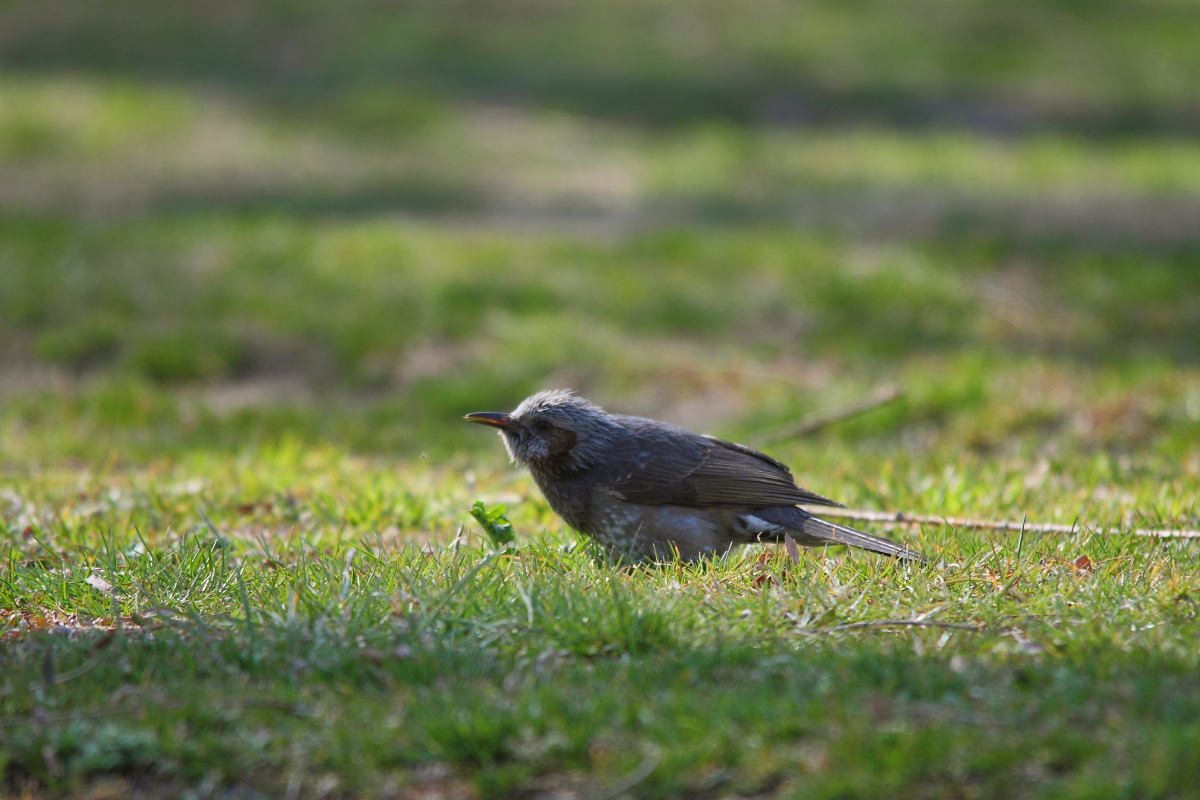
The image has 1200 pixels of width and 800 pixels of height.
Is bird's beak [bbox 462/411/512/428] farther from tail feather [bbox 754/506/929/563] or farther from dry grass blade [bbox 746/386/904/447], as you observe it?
dry grass blade [bbox 746/386/904/447]

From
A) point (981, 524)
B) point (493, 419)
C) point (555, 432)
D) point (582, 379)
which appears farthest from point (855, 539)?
point (582, 379)

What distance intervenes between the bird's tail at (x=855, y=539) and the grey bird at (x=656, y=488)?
11 millimetres

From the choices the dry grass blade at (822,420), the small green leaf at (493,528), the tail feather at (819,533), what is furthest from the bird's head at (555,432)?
the dry grass blade at (822,420)

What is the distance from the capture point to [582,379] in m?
9.52

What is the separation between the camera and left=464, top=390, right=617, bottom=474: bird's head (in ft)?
19.1

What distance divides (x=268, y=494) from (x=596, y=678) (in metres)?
3.17

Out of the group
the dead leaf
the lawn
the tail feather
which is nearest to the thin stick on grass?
the lawn

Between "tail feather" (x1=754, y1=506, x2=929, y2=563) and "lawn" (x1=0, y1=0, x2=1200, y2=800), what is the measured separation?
204 mm

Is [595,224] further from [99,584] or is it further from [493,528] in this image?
[99,584]

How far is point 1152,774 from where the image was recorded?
3.17 metres

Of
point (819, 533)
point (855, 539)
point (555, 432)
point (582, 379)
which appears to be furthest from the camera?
point (582, 379)

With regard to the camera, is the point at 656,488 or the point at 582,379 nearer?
the point at 656,488

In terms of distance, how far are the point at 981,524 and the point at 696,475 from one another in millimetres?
1320

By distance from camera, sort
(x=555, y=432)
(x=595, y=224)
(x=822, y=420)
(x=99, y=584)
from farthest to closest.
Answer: (x=595, y=224)
(x=822, y=420)
(x=555, y=432)
(x=99, y=584)
